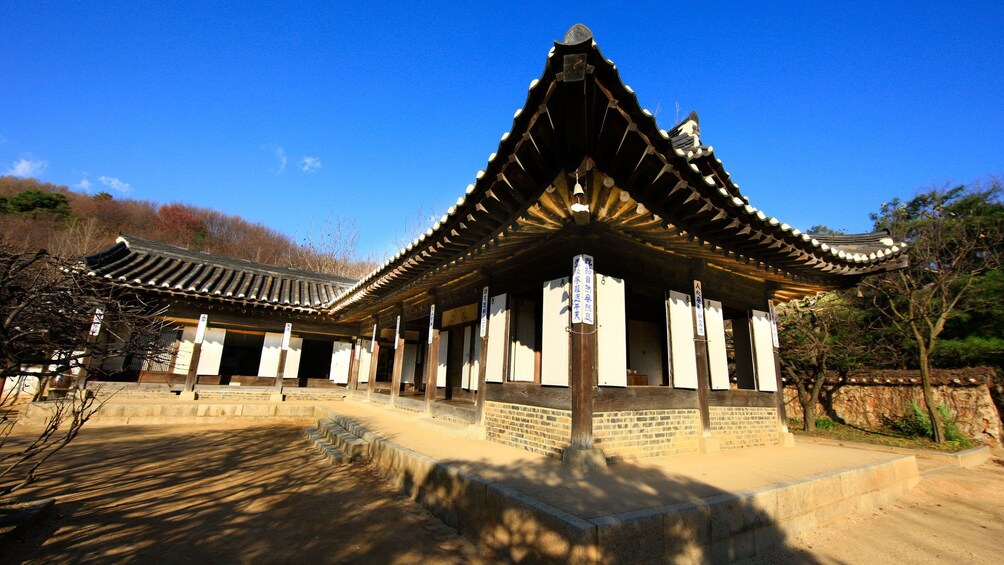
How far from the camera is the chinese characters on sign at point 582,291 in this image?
18.4 feet

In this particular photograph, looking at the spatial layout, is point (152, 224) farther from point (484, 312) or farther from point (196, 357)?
point (484, 312)

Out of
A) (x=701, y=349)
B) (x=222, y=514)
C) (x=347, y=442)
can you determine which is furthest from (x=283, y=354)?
(x=701, y=349)

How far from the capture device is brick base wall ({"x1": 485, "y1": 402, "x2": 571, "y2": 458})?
18.9 feet

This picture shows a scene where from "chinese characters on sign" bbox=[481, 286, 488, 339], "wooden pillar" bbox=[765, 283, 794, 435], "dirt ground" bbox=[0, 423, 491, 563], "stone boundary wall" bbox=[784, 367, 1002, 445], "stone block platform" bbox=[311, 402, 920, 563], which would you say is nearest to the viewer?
"stone block platform" bbox=[311, 402, 920, 563]

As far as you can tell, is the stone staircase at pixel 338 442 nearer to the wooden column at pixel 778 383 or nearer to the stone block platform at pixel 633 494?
the stone block platform at pixel 633 494

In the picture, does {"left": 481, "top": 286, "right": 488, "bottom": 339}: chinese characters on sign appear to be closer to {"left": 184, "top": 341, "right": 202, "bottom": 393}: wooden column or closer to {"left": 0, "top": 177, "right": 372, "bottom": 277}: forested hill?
{"left": 184, "top": 341, "right": 202, "bottom": 393}: wooden column

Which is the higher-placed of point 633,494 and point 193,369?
point 193,369

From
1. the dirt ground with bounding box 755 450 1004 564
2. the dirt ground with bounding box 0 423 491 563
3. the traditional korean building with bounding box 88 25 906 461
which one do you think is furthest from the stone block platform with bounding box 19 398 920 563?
the traditional korean building with bounding box 88 25 906 461

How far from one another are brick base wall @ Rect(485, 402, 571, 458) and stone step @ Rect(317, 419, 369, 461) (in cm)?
228

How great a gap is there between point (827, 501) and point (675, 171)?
4.41m

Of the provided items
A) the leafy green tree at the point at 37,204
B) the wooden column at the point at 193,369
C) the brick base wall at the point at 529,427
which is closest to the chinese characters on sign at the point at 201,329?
the wooden column at the point at 193,369

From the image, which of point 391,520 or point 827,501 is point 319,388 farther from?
point 827,501

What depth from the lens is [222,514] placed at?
15.7 ft

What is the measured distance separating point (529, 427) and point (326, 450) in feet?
14.3
